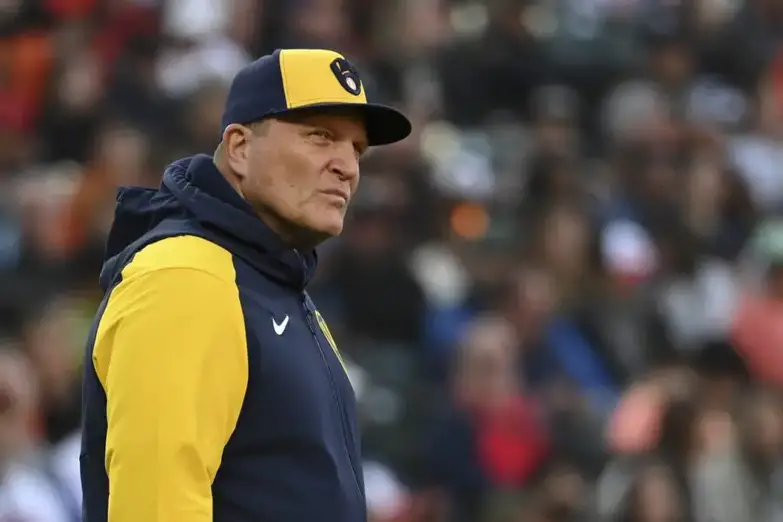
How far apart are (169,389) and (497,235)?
673 centimetres

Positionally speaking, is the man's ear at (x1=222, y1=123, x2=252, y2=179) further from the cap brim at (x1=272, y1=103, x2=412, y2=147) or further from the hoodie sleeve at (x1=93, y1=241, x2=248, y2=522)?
the hoodie sleeve at (x1=93, y1=241, x2=248, y2=522)

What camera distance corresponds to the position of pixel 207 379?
→ 297 cm

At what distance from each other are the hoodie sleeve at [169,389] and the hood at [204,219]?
163 mm

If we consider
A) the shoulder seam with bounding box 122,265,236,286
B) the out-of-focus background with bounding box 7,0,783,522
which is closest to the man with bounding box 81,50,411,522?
the shoulder seam with bounding box 122,265,236,286

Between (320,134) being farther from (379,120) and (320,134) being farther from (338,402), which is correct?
(338,402)

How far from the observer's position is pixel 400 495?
292 inches

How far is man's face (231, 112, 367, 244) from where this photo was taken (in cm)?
327

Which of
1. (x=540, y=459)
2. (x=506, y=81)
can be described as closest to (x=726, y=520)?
(x=540, y=459)

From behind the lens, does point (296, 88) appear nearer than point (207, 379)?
No

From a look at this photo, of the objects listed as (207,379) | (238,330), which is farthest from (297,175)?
(207,379)

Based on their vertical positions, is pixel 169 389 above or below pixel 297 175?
below

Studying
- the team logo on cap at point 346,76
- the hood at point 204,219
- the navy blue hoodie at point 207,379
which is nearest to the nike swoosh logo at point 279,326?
the navy blue hoodie at point 207,379

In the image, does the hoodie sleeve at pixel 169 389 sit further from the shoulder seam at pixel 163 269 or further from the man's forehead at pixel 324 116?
the man's forehead at pixel 324 116

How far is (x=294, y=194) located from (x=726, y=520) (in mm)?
4831
